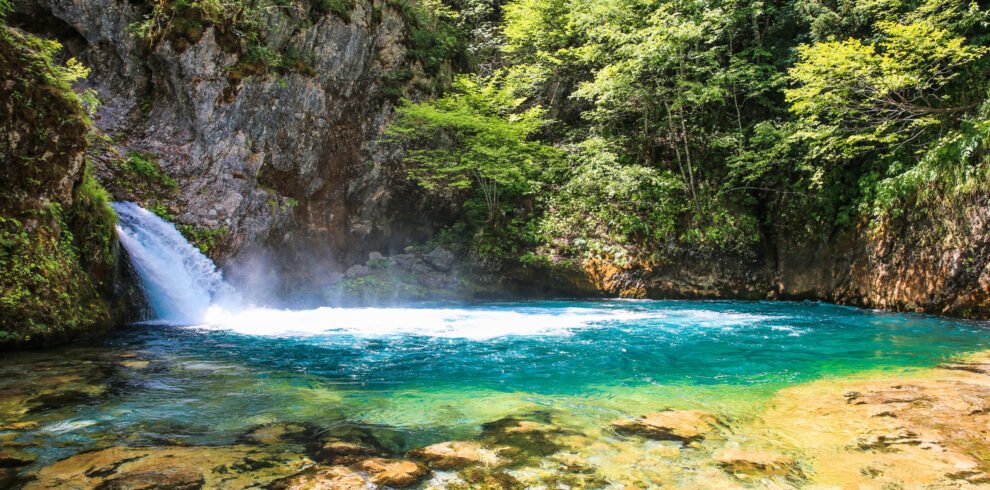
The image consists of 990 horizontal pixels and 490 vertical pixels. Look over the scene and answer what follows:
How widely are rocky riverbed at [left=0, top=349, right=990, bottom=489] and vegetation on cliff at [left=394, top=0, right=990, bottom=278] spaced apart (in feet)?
26.9

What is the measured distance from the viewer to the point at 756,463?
9.49 feet

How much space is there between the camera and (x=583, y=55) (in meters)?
15.4

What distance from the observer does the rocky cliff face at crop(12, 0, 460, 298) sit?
11.6 meters

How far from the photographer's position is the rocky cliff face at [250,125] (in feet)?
38.1

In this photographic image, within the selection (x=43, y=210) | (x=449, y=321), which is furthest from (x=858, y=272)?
(x=43, y=210)

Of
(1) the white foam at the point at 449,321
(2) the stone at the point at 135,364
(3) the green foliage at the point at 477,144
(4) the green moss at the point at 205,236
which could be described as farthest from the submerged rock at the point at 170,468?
(3) the green foliage at the point at 477,144

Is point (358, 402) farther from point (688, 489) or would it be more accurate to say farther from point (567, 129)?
point (567, 129)

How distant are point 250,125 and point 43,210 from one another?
649cm

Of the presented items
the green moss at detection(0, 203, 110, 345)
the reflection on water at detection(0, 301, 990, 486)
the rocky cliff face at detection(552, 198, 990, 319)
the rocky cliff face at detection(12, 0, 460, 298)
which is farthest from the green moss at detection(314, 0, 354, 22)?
the rocky cliff face at detection(552, 198, 990, 319)

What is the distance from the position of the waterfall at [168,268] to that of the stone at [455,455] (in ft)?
25.3

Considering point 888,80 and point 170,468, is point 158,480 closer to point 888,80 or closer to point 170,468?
→ point 170,468

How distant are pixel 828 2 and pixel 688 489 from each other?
1473 centimetres

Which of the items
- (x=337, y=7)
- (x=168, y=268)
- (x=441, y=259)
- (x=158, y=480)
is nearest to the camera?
(x=158, y=480)

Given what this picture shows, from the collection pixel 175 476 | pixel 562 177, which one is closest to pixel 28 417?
pixel 175 476
